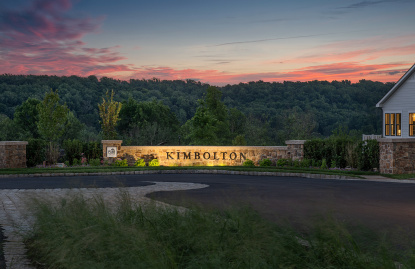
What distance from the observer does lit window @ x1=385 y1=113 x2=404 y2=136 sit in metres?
32.7

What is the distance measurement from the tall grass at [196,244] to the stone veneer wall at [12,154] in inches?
668

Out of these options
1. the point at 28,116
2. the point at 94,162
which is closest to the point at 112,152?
the point at 94,162

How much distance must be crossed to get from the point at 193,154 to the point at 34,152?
8276mm

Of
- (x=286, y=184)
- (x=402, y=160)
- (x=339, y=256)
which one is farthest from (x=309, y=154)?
(x=339, y=256)

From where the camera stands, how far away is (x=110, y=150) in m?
25.1

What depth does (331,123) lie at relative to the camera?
62.5 m

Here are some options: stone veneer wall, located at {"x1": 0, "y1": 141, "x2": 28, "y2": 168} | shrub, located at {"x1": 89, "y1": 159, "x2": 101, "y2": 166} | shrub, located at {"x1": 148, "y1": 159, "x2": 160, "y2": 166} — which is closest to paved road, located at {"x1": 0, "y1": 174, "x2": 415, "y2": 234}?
stone veneer wall, located at {"x1": 0, "y1": 141, "x2": 28, "y2": 168}

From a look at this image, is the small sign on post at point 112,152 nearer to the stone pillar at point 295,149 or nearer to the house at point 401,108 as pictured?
the stone pillar at point 295,149

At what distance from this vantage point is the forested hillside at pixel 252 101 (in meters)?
59.8

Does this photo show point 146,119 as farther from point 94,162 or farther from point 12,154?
point 12,154

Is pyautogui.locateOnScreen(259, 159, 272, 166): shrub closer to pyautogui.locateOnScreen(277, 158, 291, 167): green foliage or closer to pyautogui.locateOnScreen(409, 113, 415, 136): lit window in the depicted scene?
pyautogui.locateOnScreen(277, 158, 291, 167): green foliage

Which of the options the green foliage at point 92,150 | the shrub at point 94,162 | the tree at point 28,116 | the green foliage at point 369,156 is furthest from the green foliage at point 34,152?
the tree at point 28,116

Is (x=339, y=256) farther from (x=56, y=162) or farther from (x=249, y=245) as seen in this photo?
(x=56, y=162)

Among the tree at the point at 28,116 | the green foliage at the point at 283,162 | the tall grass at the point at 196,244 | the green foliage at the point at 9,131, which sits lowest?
the green foliage at the point at 283,162
